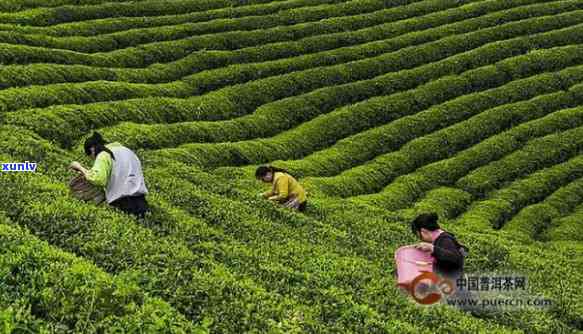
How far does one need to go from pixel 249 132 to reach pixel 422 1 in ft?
80.8

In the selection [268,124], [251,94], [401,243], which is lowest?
[268,124]

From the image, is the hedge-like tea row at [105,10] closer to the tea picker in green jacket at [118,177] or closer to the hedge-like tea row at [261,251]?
the hedge-like tea row at [261,251]

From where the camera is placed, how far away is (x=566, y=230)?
1028 inches

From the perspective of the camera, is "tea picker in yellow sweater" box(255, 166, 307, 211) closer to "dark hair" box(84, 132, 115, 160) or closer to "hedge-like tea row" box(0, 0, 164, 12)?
"dark hair" box(84, 132, 115, 160)

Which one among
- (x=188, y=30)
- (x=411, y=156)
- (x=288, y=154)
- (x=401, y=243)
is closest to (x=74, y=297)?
(x=401, y=243)

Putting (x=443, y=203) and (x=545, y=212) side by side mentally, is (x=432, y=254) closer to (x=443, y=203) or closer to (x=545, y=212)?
(x=443, y=203)

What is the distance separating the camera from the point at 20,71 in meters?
25.2

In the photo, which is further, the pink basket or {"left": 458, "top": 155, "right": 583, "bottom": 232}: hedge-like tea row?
{"left": 458, "top": 155, "right": 583, "bottom": 232}: hedge-like tea row

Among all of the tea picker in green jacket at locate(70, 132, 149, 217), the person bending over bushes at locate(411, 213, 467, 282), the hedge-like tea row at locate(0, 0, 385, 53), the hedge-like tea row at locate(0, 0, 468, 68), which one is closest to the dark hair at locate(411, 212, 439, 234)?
the person bending over bushes at locate(411, 213, 467, 282)

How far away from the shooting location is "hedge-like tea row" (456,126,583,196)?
1134 inches

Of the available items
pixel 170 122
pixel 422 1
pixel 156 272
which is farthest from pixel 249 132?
pixel 422 1

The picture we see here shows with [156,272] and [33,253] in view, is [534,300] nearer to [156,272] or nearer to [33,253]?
[156,272]

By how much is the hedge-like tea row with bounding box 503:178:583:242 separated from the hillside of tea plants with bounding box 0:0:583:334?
10 centimetres

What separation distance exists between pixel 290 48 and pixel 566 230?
17.4m
